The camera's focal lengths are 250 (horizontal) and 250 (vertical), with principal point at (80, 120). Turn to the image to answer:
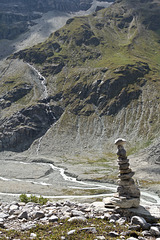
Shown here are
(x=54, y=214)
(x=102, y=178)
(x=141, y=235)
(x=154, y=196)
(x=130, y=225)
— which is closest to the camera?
(x=141, y=235)

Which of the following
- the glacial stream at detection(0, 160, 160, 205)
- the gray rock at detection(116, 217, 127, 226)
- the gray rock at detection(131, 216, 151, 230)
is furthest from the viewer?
the glacial stream at detection(0, 160, 160, 205)

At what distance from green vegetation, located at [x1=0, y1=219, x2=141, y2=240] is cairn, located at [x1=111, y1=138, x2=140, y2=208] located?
15.2 ft

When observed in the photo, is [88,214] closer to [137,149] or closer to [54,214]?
[54,214]

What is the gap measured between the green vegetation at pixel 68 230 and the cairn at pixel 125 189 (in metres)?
4.63

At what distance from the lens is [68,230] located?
21.1m

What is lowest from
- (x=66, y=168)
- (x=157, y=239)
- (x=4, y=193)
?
(x=157, y=239)

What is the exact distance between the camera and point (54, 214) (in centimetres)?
2548

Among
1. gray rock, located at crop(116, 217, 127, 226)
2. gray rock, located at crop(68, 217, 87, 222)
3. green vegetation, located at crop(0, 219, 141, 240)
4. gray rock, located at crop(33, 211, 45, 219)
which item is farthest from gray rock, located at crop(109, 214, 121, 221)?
gray rock, located at crop(33, 211, 45, 219)

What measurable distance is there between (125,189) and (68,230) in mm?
10872

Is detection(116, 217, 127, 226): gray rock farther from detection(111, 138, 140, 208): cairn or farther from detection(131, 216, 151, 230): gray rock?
detection(111, 138, 140, 208): cairn

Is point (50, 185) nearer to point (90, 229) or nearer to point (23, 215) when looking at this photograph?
point (23, 215)

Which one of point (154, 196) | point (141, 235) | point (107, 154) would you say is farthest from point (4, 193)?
point (107, 154)

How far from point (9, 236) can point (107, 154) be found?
175307mm

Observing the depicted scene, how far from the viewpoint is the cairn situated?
28.0 meters
